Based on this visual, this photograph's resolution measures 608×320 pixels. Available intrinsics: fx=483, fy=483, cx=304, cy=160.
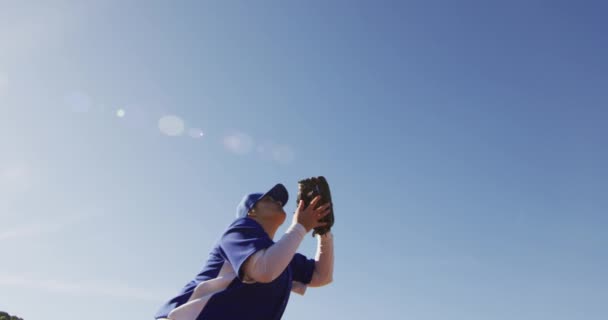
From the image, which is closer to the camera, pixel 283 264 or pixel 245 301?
pixel 283 264

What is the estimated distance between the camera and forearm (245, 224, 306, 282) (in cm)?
415

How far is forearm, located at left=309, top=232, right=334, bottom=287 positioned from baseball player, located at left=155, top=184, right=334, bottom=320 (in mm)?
549

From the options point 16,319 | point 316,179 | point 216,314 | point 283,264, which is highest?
point 16,319

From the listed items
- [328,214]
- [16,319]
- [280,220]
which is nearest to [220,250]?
[280,220]

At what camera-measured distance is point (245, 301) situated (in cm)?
447

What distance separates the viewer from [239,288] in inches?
176

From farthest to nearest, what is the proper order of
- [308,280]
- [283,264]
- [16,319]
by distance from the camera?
[16,319], [308,280], [283,264]

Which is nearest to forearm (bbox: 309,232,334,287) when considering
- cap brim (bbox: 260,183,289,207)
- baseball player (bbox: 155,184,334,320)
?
baseball player (bbox: 155,184,334,320)

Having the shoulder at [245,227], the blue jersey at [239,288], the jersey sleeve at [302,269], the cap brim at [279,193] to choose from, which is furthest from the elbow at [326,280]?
the shoulder at [245,227]

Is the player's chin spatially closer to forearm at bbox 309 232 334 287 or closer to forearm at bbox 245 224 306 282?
forearm at bbox 309 232 334 287

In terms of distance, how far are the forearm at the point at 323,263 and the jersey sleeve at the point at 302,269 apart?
57 millimetres

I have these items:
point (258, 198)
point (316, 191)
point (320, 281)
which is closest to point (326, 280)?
point (320, 281)

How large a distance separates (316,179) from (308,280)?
4.19 ft

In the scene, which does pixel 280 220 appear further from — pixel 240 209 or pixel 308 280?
pixel 308 280
